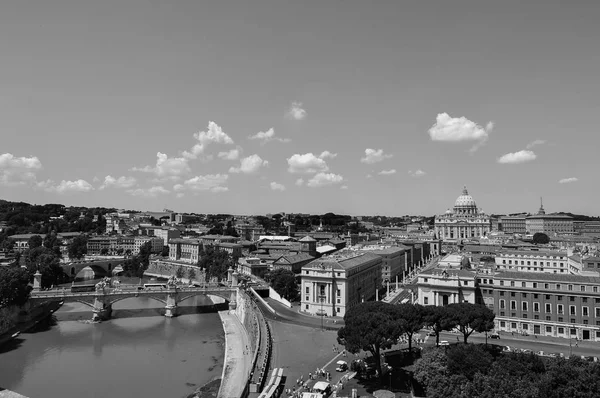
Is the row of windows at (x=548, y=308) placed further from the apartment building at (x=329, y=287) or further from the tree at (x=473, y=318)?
the apartment building at (x=329, y=287)

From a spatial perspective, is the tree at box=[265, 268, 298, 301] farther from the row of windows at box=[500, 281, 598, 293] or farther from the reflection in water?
the row of windows at box=[500, 281, 598, 293]

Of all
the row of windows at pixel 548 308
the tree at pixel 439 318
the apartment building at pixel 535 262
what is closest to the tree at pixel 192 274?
the apartment building at pixel 535 262

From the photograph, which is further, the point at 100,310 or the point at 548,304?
the point at 100,310

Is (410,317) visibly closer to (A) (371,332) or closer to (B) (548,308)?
(A) (371,332)

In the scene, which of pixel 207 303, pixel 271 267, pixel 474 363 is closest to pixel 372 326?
pixel 474 363

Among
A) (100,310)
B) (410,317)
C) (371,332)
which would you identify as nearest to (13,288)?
(100,310)
